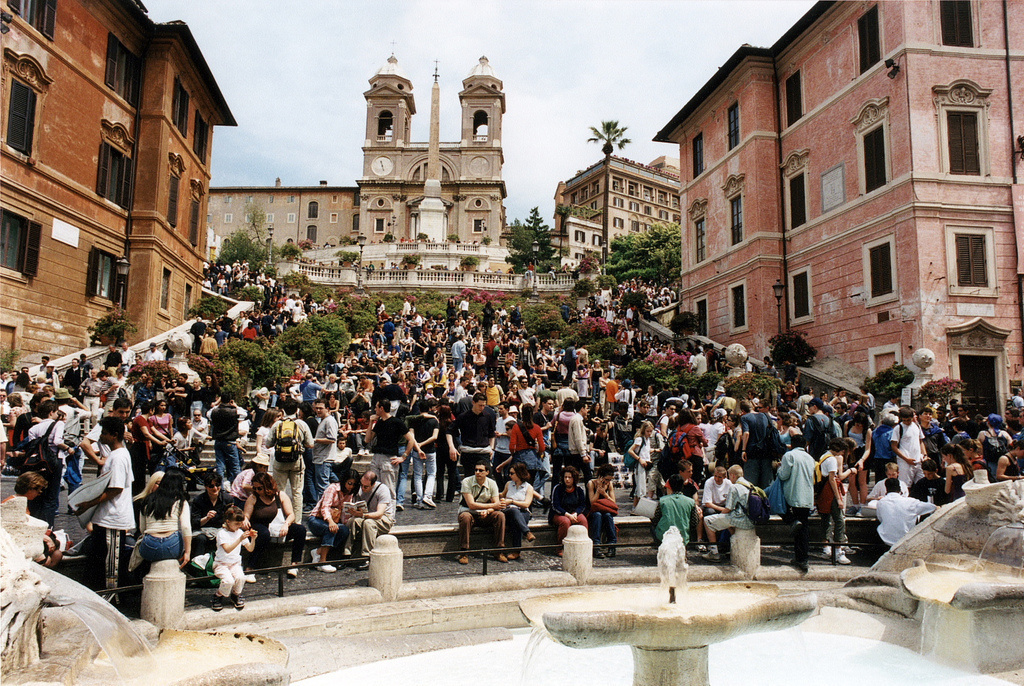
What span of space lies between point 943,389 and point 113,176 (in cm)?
2536

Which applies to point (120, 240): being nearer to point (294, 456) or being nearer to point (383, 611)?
point (294, 456)

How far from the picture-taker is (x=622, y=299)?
111ft

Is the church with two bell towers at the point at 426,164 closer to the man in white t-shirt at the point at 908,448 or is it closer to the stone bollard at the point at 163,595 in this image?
the man in white t-shirt at the point at 908,448

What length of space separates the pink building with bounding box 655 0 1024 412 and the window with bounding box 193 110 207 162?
2203 centimetres

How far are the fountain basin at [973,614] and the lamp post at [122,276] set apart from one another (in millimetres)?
20722

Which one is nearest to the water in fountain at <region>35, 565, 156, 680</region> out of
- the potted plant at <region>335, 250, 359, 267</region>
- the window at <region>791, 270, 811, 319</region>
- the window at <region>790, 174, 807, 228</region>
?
the window at <region>791, 270, 811, 319</region>

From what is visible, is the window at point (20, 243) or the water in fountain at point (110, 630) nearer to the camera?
the water in fountain at point (110, 630)

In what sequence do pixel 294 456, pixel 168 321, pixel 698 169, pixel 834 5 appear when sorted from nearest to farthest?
1. pixel 294 456
2. pixel 834 5
3. pixel 168 321
4. pixel 698 169

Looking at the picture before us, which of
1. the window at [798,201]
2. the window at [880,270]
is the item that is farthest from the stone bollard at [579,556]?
the window at [798,201]

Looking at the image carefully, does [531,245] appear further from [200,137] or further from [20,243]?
[20,243]

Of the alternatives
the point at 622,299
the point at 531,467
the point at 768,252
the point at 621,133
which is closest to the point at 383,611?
the point at 531,467

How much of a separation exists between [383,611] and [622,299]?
28.1 metres

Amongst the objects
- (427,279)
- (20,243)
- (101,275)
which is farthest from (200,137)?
(427,279)

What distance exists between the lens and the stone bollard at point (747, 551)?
343 inches
